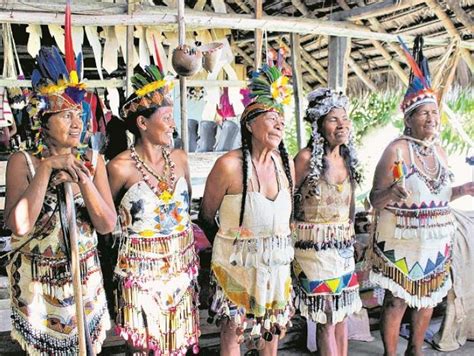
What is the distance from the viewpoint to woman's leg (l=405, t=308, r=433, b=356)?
3469 millimetres

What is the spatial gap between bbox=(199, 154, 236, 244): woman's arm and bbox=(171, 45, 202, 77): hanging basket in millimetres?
1740

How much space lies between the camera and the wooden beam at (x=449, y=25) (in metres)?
6.53

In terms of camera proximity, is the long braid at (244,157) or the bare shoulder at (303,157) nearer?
the long braid at (244,157)

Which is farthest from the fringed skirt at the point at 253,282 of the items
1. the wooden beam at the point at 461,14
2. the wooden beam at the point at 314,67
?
the wooden beam at the point at 314,67

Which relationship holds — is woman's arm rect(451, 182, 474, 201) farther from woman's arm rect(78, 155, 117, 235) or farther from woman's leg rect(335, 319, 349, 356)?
woman's arm rect(78, 155, 117, 235)

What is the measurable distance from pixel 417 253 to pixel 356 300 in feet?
1.63

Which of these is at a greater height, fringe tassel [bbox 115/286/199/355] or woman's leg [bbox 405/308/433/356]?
fringe tassel [bbox 115/286/199/355]

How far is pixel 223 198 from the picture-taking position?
9.05 ft

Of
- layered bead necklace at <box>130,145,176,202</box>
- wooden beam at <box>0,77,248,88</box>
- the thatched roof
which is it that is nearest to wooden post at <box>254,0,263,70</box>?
the thatched roof

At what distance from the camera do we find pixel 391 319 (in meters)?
3.43

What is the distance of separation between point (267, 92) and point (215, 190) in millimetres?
550

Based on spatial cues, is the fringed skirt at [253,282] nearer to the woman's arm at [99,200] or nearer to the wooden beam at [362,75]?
the woman's arm at [99,200]

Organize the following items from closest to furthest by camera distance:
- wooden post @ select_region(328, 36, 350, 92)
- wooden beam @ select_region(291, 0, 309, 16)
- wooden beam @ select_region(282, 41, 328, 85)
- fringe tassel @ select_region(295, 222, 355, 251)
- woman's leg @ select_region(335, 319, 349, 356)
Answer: fringe tassel @ select_region(295, 222, 355, 251) → woman's leg @ select_region(335, 319, 349, 356) → wooden post @ select_region(328, 36, 350, 92) → wooden beam @ select_region(291, 0, 309, 16) → wooden beam @ select_region(282, 41, 328, 85)

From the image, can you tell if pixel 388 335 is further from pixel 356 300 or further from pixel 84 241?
Answer: pixel 84 241
